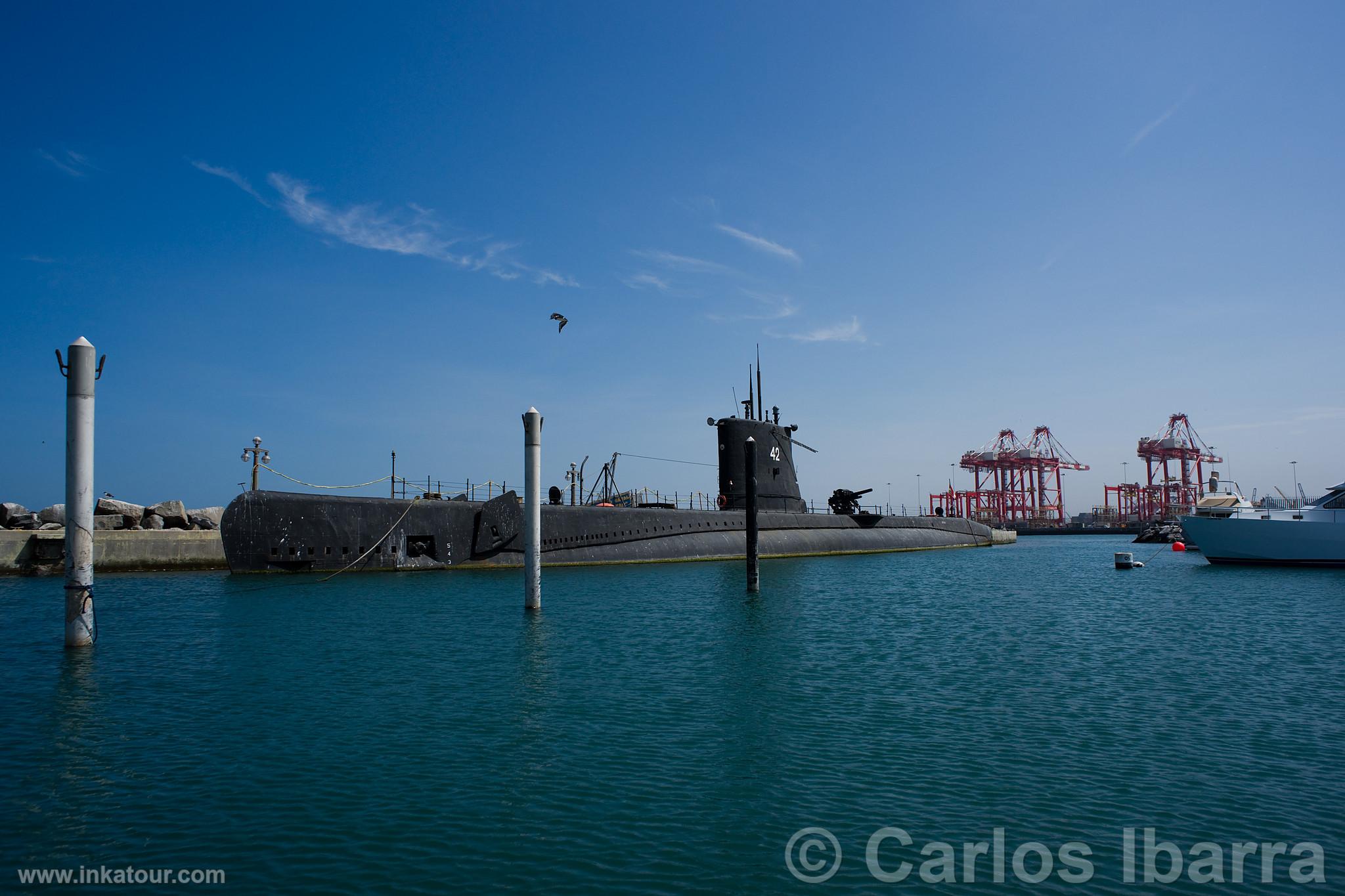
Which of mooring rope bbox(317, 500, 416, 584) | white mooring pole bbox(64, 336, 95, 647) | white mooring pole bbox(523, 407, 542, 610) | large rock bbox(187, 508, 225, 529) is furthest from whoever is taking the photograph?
large rock bbox(187, 508, 225, 529)

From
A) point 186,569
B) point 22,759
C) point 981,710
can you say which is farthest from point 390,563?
point 981,710

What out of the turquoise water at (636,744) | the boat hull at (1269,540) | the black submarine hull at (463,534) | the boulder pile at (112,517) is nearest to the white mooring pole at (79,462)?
the turquoise water at (636,744)

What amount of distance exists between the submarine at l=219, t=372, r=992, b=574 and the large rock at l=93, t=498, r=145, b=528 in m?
9.42

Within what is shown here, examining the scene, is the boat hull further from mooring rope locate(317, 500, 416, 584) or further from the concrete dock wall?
the concrete dock wall

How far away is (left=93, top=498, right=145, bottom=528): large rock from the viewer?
2730cm

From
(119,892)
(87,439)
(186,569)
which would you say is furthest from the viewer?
(186,569)

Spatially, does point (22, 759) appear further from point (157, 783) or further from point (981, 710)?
point (981, 710)

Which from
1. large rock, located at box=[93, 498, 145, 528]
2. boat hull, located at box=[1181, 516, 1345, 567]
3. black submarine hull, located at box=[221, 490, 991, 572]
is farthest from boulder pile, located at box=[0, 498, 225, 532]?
boat hull, located at box=[1181, 516, 1345, 567]

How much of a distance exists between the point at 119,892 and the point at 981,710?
7.55 metres

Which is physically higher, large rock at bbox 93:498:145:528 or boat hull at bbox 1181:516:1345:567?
large rock at bbox 93:498:145:528

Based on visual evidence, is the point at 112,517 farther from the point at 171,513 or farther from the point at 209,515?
the point at 209,515

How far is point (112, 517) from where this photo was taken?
2603cm

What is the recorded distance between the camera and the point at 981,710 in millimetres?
8695

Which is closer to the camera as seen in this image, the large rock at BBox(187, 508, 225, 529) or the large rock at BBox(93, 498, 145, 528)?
the large rock at BBox(93, 498, 145, 528)
